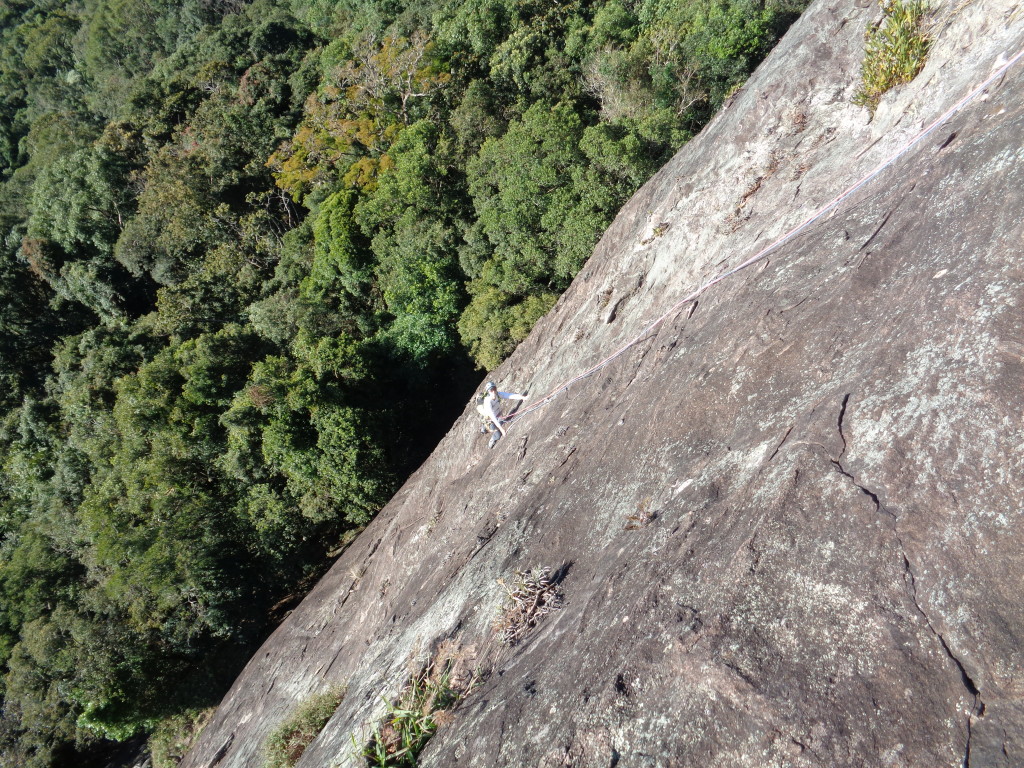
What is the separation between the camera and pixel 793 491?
18.4ft

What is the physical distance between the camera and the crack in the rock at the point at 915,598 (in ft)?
12.9

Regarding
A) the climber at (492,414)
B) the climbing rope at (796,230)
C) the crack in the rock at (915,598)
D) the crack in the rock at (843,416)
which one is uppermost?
the climber at (492,414)

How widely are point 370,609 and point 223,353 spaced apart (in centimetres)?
1650

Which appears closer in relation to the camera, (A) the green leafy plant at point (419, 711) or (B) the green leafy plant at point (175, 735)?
(A) the green leafy plant at point (419, 711)

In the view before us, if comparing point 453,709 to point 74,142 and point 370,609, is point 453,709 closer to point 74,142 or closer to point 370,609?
point 370,609

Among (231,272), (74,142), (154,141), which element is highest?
(74,142)

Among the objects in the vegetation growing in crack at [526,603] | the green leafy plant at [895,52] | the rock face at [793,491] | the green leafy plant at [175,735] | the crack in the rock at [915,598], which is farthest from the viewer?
the green leafy plant at [175,735]

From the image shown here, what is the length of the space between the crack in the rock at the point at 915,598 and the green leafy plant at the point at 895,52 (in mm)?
7276

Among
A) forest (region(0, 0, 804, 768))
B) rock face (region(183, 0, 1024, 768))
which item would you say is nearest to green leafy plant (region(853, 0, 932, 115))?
rock face (region(183, 0, 1024, 768))

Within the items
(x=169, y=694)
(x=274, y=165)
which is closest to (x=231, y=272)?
(x=274, y=165)

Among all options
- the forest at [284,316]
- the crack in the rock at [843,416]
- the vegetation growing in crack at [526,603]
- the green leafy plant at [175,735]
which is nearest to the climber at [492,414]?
the vegetation growing in crack at [526,603]

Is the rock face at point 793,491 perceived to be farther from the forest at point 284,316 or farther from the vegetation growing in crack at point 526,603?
the forest at point 284,316

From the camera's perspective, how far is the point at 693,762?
181 inches

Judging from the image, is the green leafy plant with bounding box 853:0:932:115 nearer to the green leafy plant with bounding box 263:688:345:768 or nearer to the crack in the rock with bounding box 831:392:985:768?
the crack in the rock with bounding box 831:392:985:768
